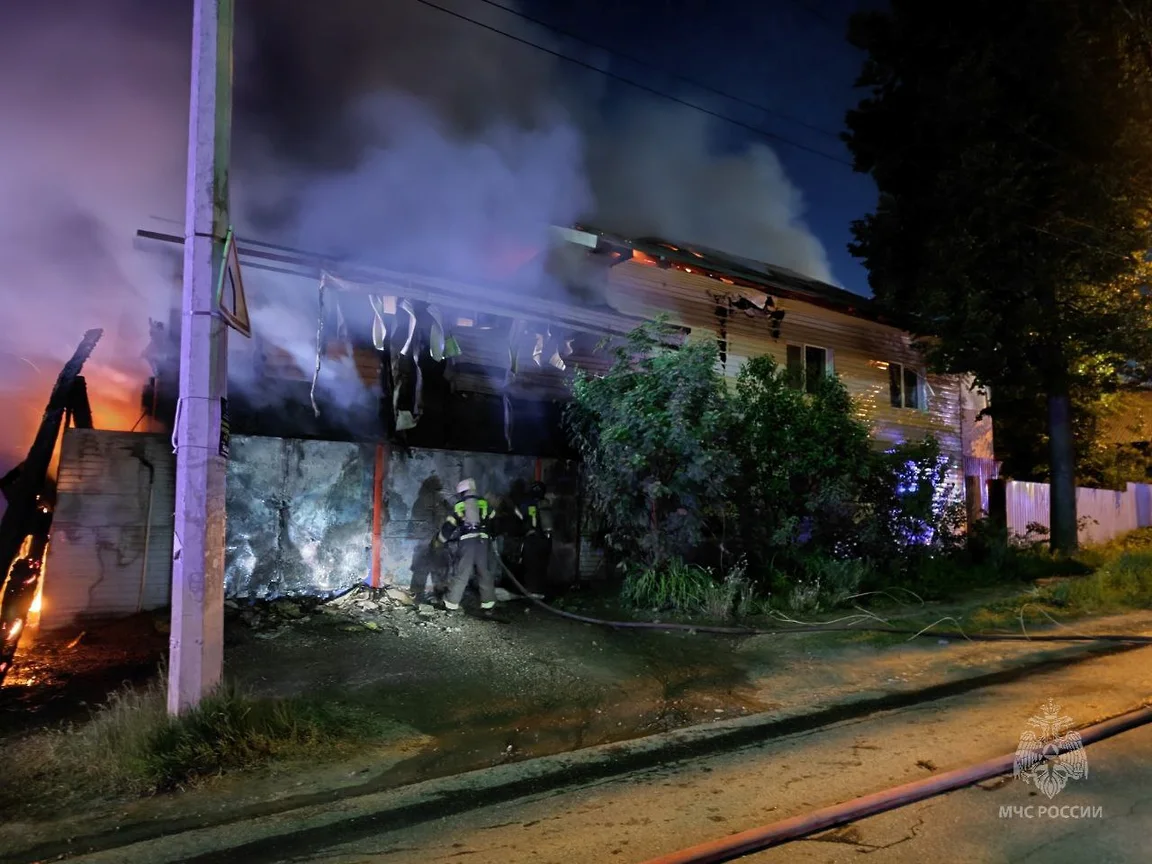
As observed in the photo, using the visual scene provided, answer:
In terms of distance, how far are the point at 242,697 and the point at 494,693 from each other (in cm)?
208

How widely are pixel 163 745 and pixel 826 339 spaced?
48.7ft

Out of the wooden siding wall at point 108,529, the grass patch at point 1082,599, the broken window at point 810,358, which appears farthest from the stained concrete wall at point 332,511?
the broken window at point 810,358

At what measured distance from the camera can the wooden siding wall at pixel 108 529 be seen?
746 cm

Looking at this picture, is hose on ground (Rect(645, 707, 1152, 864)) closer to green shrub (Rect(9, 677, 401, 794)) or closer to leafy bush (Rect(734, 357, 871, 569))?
green shrub (Rect(9, 677, 401, 794))

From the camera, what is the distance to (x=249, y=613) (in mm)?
7973

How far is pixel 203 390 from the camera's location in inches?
190

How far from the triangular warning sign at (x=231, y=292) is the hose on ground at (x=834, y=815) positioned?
13.7ft

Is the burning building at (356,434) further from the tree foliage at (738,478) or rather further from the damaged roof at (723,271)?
the tree foliage at (738,478)

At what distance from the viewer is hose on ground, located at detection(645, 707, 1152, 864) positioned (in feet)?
11.2

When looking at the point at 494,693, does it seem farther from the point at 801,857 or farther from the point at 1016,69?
the point at 1016,69

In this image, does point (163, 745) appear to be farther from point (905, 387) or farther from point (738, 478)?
point (905, 387)

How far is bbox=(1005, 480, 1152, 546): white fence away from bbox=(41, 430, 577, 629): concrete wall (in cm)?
1244

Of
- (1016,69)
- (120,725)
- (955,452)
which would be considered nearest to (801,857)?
(120,725)

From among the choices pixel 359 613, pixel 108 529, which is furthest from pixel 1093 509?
pixel 108 529
